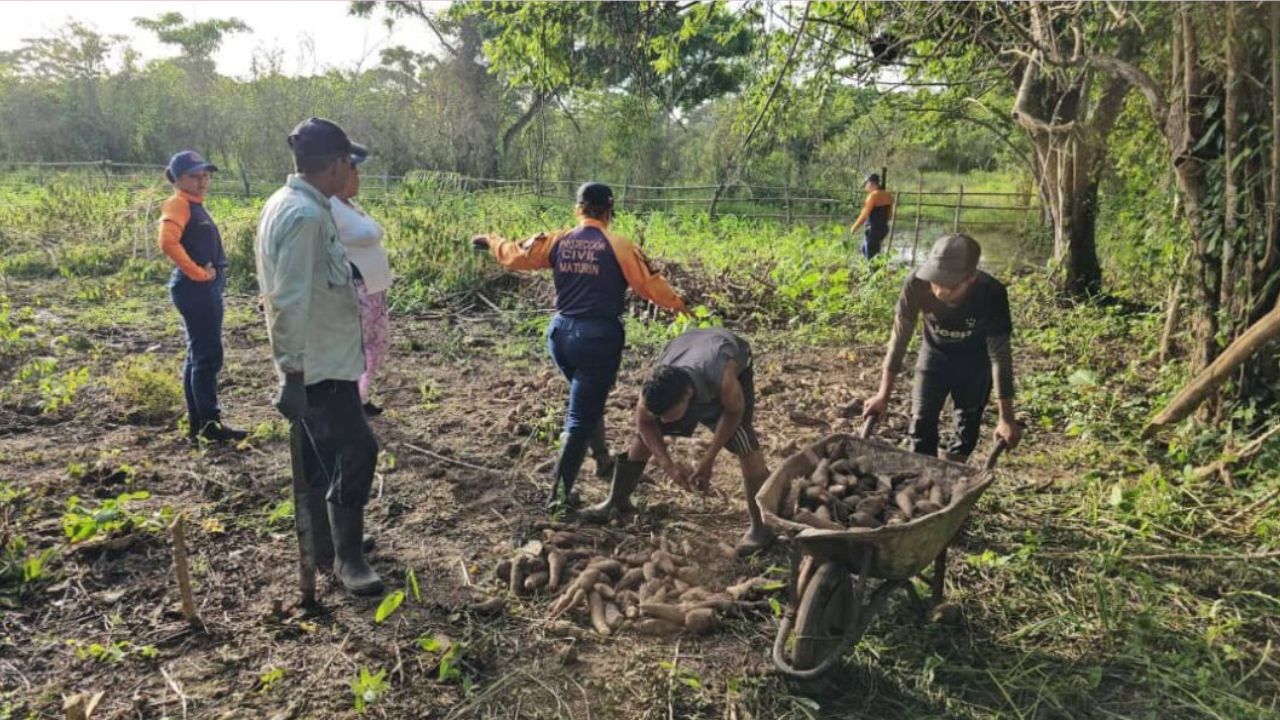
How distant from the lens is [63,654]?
2.87 meters

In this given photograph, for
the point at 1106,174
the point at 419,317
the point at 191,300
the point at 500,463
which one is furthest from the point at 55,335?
the point at 1106,174

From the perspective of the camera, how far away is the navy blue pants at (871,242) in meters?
11.7

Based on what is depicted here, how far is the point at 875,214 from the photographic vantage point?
11.5 metres

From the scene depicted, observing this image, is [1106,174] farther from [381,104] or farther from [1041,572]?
[381,104]

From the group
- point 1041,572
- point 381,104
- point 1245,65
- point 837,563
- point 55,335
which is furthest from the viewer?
point 381,104

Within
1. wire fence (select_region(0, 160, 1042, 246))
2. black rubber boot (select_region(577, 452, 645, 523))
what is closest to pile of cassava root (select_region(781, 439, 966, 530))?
black rubber boot (select_region(577, 452, 645, 523))

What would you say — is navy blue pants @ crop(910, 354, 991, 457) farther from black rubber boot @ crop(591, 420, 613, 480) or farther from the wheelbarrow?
black rubber boot @ crop(591, 420, 613, 480)

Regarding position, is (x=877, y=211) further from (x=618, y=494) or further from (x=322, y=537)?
(x=322, y=537)

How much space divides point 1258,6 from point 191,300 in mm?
6841

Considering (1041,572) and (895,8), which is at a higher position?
(895,8)

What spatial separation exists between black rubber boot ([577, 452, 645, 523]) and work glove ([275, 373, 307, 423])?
166cm

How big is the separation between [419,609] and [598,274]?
1818 mm

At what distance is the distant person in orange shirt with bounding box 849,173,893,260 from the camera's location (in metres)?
11.3

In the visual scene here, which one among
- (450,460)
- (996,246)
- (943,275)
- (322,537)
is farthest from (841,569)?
(996,246)
